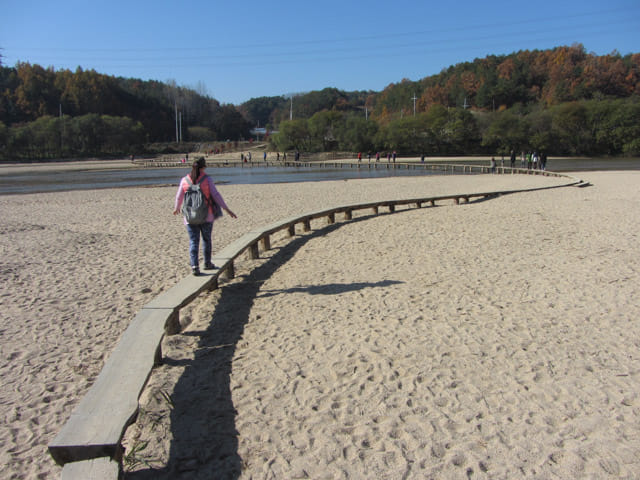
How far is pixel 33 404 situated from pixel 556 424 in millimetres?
3754

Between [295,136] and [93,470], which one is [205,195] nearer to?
[93,470]

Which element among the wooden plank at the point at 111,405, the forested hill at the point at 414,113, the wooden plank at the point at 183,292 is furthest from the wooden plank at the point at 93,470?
the forested hill at the point at 414,113

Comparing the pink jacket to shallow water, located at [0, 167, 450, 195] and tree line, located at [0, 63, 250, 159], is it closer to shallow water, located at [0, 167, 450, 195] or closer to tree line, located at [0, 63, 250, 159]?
shallow water, located at [0, 167, 450, 195]

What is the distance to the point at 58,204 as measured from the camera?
1742cm

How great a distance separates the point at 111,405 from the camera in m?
2.78

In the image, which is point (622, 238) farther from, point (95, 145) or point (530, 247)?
point (95, 145)

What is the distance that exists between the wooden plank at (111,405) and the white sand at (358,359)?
33cm

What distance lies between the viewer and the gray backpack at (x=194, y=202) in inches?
209

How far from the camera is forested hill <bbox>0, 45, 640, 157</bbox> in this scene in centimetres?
7344

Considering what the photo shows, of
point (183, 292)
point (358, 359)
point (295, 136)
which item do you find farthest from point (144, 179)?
point (295, 136)

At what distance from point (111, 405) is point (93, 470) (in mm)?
517

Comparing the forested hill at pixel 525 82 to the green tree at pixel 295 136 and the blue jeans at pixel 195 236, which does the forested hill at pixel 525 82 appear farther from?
Answer: the blue jeans at pixel 195 236

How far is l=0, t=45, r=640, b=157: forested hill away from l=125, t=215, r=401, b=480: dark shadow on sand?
2923 inches

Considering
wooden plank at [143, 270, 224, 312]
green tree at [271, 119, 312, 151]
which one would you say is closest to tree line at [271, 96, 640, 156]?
green tree at [271, 119, 312, 151]
